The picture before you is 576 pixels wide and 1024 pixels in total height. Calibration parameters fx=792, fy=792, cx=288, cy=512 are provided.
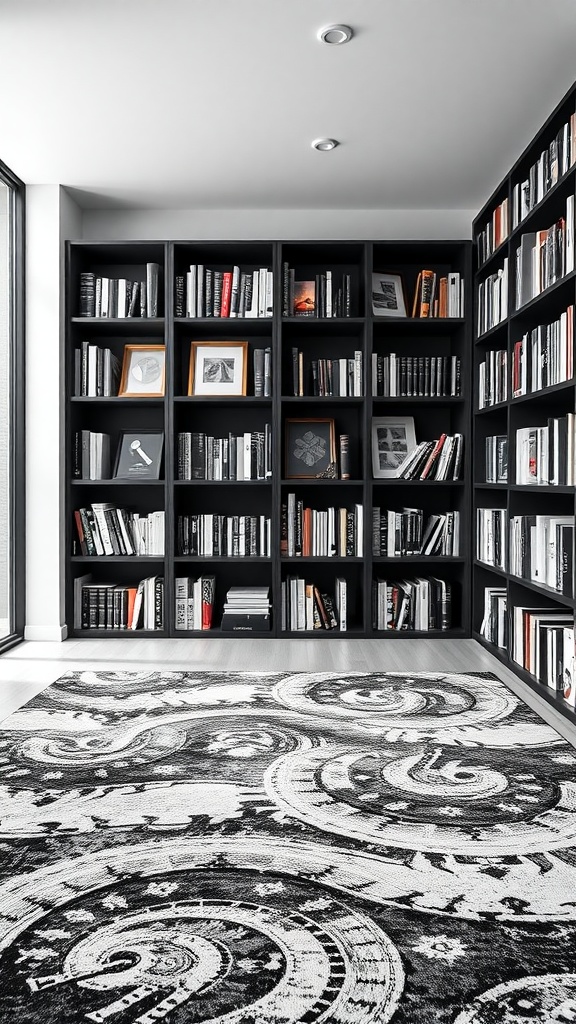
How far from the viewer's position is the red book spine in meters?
4.75

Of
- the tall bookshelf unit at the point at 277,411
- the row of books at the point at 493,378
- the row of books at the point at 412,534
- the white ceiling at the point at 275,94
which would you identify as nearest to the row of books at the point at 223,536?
the tall bookshelf unit at the point at 277,411

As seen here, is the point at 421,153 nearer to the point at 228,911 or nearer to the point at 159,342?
the point at 159,342

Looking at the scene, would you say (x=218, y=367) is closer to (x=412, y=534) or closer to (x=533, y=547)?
(x=412, y=534)

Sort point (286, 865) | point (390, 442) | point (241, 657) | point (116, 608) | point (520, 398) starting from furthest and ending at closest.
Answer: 1. point (390, 442)
2. point (116, 608)
3. point (241, 657)
4. point (520, 398)
5. point (286, 865)

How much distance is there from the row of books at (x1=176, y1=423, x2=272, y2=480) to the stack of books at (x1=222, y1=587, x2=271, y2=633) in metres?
0.72

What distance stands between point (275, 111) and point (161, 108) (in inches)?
20.5

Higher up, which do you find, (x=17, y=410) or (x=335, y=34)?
(x=335, y=34)

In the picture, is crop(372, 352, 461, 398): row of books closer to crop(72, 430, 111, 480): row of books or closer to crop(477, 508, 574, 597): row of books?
crop(477, 508, 574, 597): row of books

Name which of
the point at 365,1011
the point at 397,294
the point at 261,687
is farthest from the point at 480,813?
the point at 397,294

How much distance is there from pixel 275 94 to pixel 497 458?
2.14 m

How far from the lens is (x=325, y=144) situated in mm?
3969

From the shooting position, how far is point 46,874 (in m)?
1.90

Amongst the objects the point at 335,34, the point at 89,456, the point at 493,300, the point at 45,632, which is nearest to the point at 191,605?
the point at 45,632

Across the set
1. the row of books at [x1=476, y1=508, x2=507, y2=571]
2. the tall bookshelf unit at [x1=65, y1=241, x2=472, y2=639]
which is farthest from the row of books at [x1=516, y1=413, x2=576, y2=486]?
the tall bookshelf unit at [x1=65, y1=241, x2=472, y2=639]
